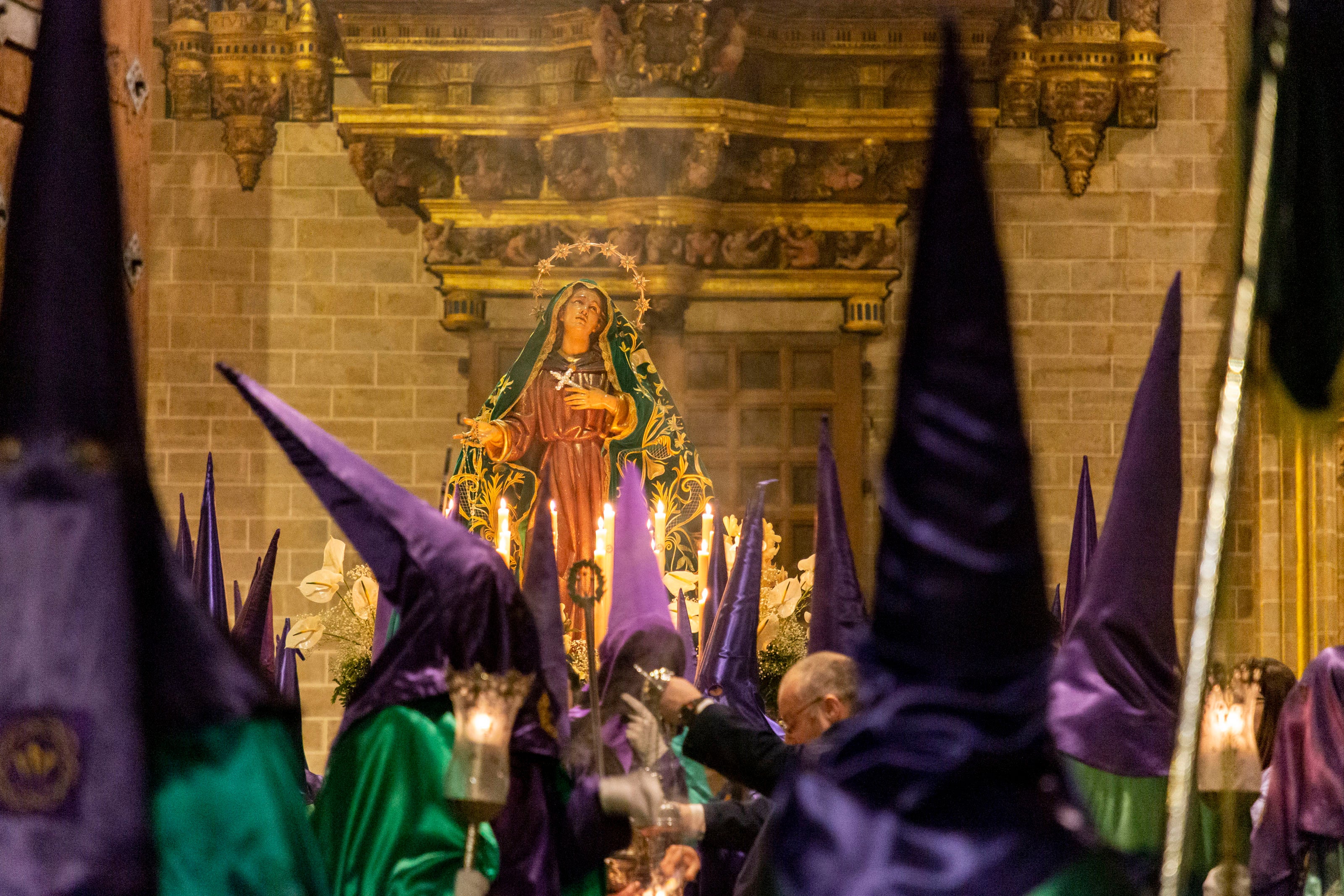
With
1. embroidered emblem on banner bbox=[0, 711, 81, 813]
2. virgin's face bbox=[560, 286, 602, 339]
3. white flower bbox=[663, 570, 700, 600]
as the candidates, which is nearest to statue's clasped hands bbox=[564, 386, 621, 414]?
virgin's face bbox=[560, 286, 602, 339]

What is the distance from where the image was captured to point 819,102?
9883mm

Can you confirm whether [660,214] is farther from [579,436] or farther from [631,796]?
[631,796]

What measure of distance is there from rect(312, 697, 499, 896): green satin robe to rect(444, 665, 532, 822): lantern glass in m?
0.08

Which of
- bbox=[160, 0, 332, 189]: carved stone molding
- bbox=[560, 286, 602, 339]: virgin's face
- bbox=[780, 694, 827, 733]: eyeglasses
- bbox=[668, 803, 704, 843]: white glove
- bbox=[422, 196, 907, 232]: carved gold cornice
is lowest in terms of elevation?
bbox=[668, 803, 704, 843]: white glove

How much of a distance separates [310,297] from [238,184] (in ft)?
2.89

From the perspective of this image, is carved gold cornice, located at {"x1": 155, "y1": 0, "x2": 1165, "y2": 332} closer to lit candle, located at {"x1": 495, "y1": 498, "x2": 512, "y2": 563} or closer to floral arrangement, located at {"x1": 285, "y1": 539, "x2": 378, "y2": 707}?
lit candle, located at {"x1": 495, "y1": 498, "x2": 512, "y2": 563}

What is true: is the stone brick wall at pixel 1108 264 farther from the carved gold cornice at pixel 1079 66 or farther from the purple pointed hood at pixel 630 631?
the purple pointed hood at pixel 630 631

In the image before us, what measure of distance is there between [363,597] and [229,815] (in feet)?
10.8

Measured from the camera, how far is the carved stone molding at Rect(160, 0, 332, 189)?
9.96 metres

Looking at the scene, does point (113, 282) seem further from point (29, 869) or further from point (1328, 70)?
point (1328, 70)

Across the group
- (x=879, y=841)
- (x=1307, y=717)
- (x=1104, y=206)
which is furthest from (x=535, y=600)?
(x=1104, y=206)

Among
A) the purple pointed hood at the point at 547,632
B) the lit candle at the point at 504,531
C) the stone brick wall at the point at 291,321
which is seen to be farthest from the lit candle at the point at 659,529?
the stone brick wall at the point at 291,321

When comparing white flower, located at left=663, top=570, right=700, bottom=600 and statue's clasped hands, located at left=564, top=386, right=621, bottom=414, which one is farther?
statue's clasped hands, located at left=564, top=386, right=621, bottom=414

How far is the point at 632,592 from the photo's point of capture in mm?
3562
